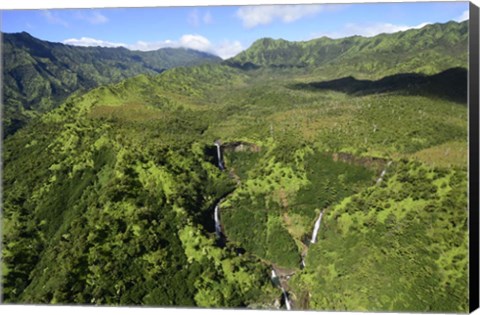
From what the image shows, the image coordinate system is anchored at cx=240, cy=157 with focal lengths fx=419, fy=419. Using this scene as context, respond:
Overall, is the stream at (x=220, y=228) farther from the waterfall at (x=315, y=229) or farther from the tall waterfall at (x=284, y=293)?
the waterfall at (x=315, y=229)

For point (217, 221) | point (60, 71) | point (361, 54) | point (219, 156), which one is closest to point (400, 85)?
Result: point (219, 156)

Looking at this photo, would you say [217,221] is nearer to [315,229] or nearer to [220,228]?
[220,228]

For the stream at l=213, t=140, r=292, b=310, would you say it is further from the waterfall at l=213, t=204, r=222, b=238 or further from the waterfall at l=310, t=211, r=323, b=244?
the waterfall at l=310, t=211, r=323, b=244

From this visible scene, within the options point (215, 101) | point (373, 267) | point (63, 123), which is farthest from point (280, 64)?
point (373, 267)

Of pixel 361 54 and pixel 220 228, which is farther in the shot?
pixel 361 54

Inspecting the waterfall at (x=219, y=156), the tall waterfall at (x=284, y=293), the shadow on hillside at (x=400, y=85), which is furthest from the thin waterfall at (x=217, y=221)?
the shadow on hillside at (x=400, y=85)

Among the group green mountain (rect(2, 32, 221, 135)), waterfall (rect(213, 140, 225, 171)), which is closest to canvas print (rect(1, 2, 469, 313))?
waterfall (rect(213, 140, 225, 171))
